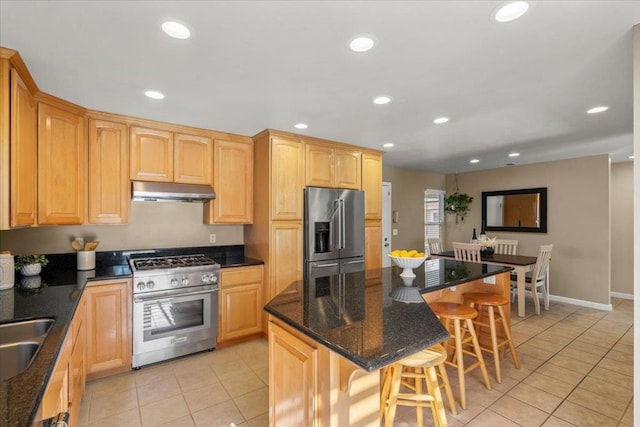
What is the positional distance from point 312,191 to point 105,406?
263cm

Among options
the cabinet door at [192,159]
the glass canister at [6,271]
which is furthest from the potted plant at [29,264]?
the cabinet door at [192,159]

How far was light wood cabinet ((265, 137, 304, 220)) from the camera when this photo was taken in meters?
3.39

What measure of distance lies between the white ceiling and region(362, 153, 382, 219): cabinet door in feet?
3.23

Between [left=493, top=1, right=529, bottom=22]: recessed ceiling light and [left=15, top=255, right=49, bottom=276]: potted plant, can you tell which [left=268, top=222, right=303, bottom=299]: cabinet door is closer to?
[left=15, top=255, right=49, bottom=276]: potted plant

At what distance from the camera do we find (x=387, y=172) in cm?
584

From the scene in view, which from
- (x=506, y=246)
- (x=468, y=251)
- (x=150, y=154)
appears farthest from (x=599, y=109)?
(x=150, y=154)

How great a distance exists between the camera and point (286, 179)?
3.48 meters

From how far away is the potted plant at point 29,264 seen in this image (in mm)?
2504

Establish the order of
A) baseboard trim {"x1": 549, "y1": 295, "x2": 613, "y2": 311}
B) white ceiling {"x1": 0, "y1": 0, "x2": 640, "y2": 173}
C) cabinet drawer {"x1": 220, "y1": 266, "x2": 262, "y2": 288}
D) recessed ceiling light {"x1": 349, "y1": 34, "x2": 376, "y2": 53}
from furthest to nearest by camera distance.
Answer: baseboard trim {"x1": 549, "y1": 295, "x2": 613, "y2": 311}
cabinet drawer {"x1": 220, "y1": 266, "x2": 262, "y2": 288}
recessed ceiling light {"x1": 349, "y1": 34, "x2": 376, "y2": 53}
white ceiling {"x1": 0, "y1": 0, "x2": 640, "y2": 173}

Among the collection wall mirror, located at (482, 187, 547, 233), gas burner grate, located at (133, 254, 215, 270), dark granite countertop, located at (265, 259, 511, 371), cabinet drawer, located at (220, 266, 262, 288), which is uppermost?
wall mirror, located at (482, 187, 547, 233)

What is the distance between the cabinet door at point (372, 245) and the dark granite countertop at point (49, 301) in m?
1.52

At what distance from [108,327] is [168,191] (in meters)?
1.32

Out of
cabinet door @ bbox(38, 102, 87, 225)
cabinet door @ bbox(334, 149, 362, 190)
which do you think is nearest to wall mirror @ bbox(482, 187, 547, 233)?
cabinet door @ bbox(334, 149, 362, 190)

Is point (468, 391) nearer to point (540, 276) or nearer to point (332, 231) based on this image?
point (332, 231)
